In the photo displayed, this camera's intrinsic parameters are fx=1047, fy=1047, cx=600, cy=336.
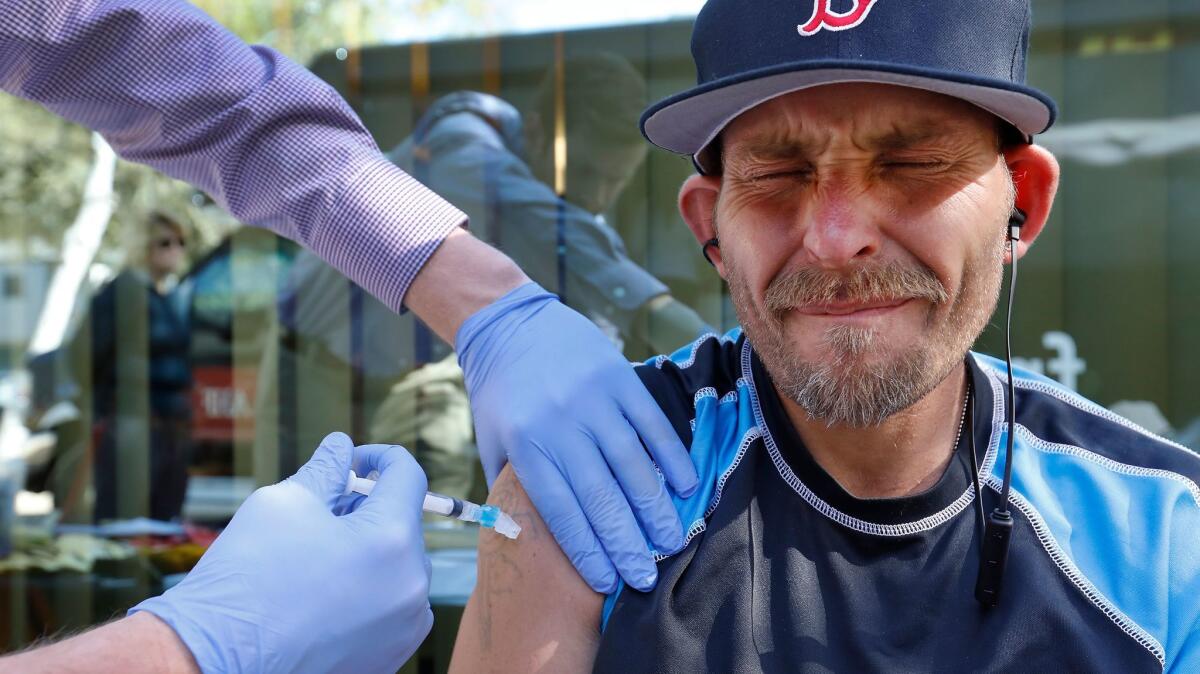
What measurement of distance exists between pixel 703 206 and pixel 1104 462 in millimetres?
671

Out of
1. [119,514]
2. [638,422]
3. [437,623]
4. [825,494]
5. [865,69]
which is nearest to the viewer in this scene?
[865,69]

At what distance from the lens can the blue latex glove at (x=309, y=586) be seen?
117cm

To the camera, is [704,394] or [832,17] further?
[704,394]

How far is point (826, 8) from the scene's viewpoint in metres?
1.26

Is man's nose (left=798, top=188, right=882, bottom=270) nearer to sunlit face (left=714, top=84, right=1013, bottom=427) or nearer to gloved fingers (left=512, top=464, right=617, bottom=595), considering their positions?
sunlit face (left=714, top=84, right=1013, bottom=427)

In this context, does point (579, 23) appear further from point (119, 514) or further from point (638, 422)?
point (119, 514)

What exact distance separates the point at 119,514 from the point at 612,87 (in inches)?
85.8

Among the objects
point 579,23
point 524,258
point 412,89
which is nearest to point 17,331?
point 412,89

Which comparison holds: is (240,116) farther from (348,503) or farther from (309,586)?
(309,586)

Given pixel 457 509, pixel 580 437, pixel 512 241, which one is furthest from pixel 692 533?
pixel 512 241

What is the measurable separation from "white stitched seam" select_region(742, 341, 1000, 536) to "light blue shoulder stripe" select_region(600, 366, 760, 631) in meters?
0.03

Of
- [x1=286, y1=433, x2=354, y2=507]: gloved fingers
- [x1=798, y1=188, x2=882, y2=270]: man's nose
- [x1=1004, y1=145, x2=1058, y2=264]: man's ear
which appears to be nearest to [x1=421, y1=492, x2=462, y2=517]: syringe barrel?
[x1=286, y1=433, x2=354, y2=507]: gloved fingers

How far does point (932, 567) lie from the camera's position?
4.43ft

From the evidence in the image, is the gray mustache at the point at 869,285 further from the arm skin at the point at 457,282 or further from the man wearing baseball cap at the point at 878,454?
the arm skin at the point at 457,282
